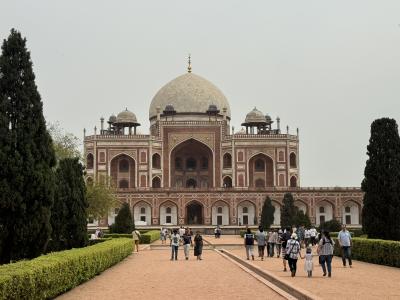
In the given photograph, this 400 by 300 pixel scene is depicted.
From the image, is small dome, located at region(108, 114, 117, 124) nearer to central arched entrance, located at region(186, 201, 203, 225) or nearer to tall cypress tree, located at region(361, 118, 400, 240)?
central arched entrance, located at region(186, 201, 203, 225)

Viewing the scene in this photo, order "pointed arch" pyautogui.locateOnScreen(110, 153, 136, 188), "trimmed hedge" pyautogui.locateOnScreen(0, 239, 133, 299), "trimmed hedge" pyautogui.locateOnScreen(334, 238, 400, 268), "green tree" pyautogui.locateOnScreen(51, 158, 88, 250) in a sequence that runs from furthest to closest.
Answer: "pointed arch" pyautogui.locateOnScreen(110, 153, 136, 188)
"green tree" pyautogui.locateOnScreen(51, 158, 88, 250)
"trimmed hedge" pyautogui.locateOnScreen(334, 238, 400, 268)
"trimmed hedge" pyautogui.locateOnScreen(0, 239, 133, 299)

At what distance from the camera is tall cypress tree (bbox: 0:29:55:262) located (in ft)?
41.2

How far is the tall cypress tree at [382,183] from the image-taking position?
19172mm

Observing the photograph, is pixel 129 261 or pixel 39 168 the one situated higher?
pixel 39 168

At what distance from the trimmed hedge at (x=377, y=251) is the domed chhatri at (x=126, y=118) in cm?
4515

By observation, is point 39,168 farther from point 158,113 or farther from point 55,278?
point 158,113

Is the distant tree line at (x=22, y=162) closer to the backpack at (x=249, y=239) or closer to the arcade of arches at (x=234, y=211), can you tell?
the backpack at (x=249, y=239)

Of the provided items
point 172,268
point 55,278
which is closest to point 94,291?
point 55,278

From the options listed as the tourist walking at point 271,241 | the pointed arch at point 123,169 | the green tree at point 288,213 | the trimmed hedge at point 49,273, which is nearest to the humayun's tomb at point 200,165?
the pointed arch at point 123,169

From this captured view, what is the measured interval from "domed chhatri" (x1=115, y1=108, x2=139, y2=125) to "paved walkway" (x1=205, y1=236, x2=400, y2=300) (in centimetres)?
4711

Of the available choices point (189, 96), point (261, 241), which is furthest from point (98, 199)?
point (189, 96)

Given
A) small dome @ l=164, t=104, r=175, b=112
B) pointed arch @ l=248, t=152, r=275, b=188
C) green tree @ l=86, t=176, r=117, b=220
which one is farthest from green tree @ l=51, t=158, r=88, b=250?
small dome @ l=164, t=104, r=175, b=112

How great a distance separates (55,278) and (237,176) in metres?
49.4

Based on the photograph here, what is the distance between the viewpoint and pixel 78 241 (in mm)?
17594
